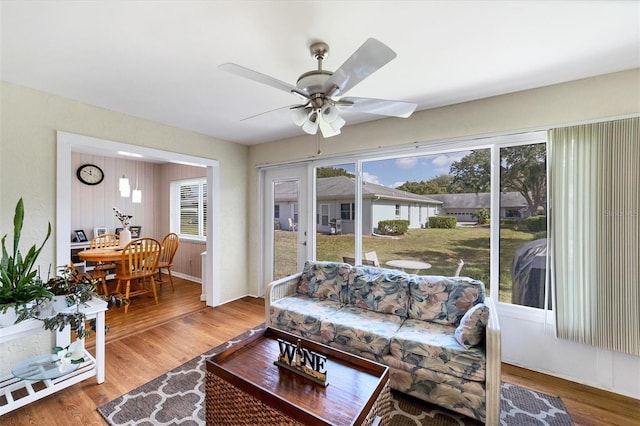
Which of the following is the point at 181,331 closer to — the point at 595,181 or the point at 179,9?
the point at 179,9

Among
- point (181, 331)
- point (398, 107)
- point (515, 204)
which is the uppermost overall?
point (398, 107)

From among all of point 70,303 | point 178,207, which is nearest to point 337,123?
point 70,303

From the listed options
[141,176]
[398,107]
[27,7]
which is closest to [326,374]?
[398,107]

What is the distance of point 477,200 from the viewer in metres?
2.67

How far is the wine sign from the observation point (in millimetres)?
1520

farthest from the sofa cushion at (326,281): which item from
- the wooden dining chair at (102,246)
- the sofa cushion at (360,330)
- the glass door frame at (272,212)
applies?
the wooden dining chair at (102,246)

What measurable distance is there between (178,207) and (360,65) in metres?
5.39

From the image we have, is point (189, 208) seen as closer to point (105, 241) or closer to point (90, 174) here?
point (105, 241)

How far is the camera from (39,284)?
1979 mm

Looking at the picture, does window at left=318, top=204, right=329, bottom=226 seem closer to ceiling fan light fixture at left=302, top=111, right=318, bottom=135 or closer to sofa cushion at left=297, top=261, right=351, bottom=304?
sofa cushion at left=297, top=261, right=351, bottom=304

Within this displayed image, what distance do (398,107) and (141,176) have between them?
18.6ft

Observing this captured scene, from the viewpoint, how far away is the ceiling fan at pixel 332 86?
124 cm

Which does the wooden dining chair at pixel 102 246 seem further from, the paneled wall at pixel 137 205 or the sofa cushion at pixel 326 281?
the sofa cushion at pixel 326 281

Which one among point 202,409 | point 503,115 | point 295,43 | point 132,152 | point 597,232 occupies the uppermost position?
point 295,43
